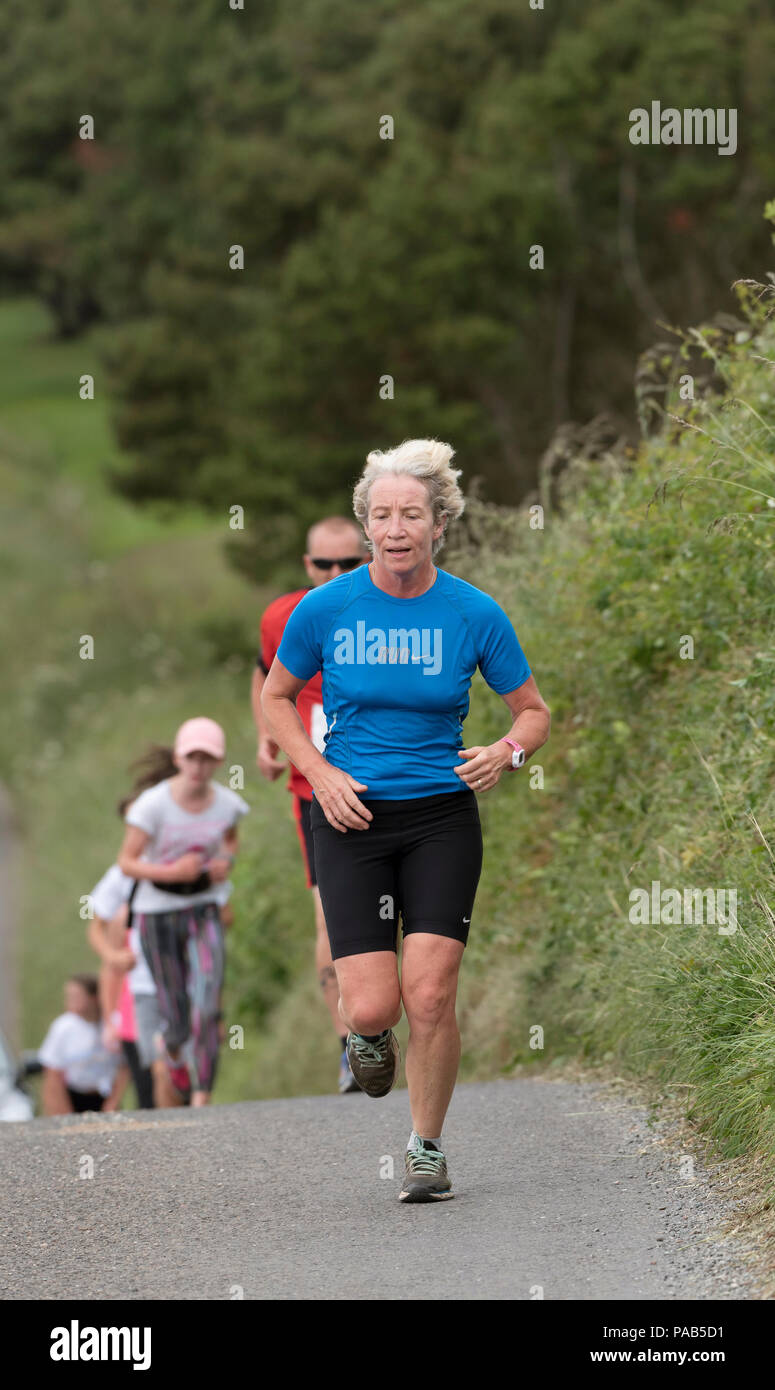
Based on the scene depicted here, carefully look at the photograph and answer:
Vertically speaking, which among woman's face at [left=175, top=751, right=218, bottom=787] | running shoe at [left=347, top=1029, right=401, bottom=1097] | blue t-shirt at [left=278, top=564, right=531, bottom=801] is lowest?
running shoe at [left=347, top=1029, right=401, bottom=1097]

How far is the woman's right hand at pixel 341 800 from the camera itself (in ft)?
18.2

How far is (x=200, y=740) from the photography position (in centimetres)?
991

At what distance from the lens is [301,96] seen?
4219 centimetres

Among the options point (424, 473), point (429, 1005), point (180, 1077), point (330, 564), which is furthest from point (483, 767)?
point (180, 1077)

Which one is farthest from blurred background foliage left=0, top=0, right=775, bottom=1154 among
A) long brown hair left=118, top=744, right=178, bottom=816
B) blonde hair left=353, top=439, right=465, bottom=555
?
long brown hair left=118, top=744, right=178, bottom=816

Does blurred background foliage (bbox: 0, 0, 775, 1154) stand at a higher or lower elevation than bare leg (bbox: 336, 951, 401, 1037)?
higher

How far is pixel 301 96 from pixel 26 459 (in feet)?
66.4

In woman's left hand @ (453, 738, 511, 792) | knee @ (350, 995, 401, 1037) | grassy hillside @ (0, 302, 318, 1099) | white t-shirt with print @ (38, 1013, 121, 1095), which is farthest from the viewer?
grassy hillside @ (0, 302, 318, 1099)

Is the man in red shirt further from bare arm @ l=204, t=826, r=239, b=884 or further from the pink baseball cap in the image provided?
bare arm @ l=204, t=826, r=239, b=884

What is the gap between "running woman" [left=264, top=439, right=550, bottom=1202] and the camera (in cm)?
557

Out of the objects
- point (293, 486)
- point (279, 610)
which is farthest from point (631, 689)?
point (293, 486)
